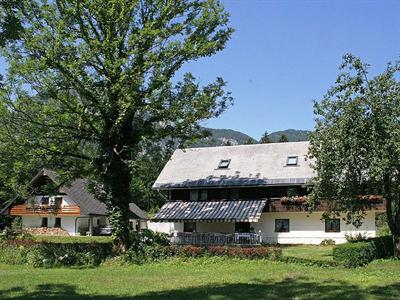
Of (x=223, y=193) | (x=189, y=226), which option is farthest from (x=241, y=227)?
(x=189, y=226)

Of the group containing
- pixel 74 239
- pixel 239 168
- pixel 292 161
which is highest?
pixel 292 161

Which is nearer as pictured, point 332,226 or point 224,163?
point 332,226

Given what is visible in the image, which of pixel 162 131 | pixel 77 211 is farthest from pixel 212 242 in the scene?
pixel 77 211

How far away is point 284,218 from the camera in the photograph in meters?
42.5

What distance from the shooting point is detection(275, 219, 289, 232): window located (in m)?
42.4

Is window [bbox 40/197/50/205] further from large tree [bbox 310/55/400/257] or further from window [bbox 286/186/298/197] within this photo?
large tree [bbox 310/55/400/257]

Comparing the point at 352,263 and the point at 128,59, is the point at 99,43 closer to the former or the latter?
the point at 128,59

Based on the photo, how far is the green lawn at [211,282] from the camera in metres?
14.0

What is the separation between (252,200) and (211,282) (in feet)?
83.3

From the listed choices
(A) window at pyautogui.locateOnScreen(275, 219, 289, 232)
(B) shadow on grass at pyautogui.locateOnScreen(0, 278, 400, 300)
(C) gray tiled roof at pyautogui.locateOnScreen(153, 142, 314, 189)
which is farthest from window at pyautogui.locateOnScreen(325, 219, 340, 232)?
(B) shadow on grass at pyautogui.locateOnScreen(0, 278, 400, 300)

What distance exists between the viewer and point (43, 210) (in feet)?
182

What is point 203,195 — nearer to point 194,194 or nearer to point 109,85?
point 194,194

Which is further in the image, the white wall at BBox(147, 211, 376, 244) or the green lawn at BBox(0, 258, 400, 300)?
the white wall at BBox(147, 211, 376, 244)

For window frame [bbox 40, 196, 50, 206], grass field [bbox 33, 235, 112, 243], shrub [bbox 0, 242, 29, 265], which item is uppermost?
window frame [bbox 40, 196, 50, 206]
